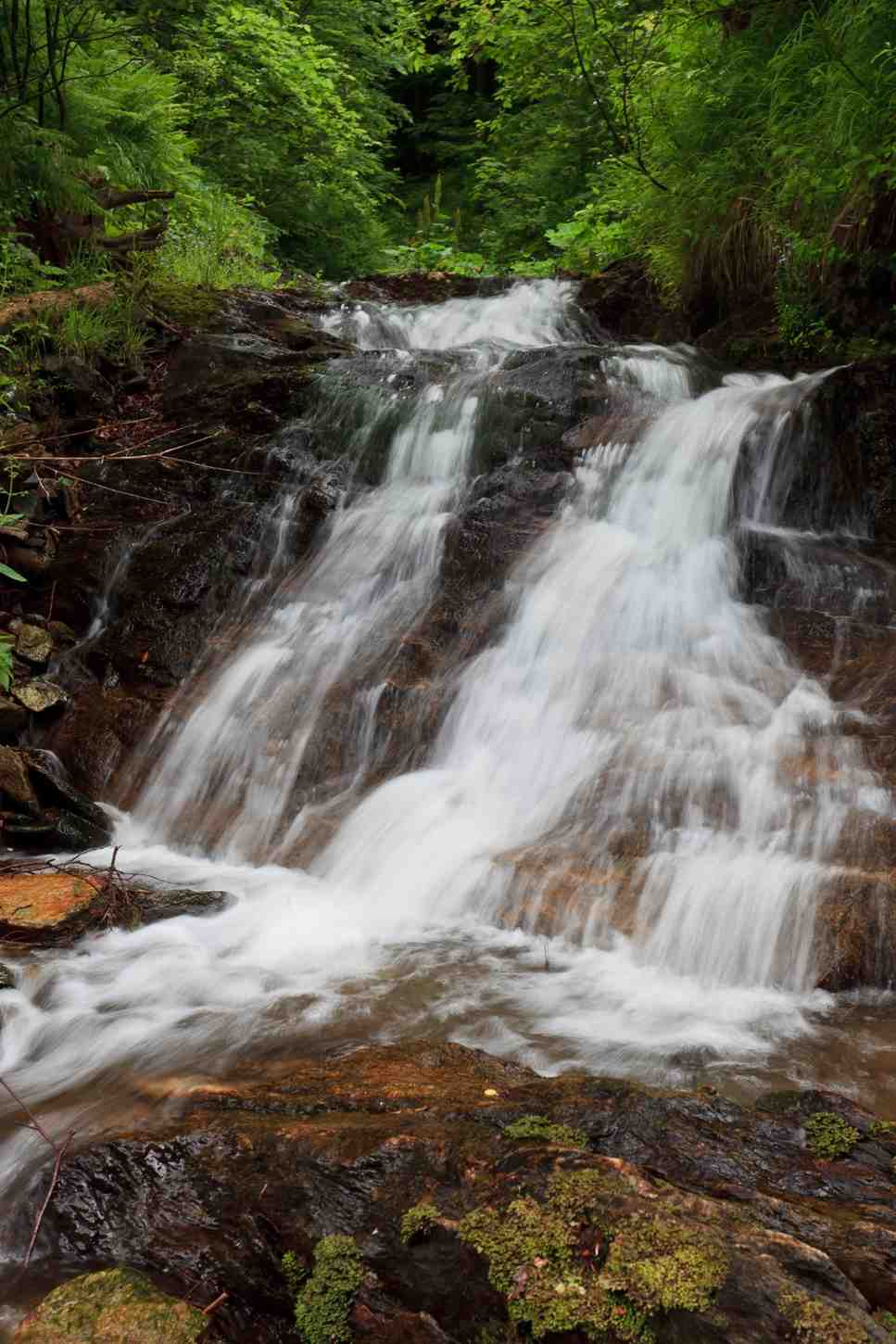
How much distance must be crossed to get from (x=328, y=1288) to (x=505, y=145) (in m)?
19.7

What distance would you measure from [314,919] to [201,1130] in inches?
80.1

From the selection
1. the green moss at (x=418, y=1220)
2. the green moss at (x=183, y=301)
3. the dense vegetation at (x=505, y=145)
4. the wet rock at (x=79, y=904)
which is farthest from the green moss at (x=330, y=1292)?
the green moss at (x=183, y=301)

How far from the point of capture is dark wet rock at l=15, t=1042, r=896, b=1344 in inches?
69.1

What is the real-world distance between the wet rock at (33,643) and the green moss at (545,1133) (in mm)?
5500

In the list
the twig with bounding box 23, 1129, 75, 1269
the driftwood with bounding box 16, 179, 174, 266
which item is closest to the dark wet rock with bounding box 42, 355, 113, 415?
the driftwood with bounding box 16, 179, 174, 266

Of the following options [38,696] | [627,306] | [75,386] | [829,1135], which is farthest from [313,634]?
[627,306]

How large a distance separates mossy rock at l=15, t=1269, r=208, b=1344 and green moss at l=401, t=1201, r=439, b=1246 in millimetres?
433

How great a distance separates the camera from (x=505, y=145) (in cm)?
1805

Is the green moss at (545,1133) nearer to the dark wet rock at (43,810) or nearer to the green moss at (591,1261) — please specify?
the green moss at (591,1261)

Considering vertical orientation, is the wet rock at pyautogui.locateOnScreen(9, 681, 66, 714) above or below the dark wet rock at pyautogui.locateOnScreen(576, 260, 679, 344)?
below

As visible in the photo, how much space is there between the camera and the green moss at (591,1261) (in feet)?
5.48

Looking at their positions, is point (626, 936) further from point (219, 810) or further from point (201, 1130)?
point (219, 810)

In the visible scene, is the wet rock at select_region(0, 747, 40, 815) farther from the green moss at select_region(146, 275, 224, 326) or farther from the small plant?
the green moss at select_region(146, 275, 224, 326)

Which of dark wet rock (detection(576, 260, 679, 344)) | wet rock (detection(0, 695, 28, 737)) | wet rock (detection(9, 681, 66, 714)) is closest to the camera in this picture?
wet rock (detection(0, 695, 28, 737))
